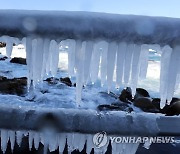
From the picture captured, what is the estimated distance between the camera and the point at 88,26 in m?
1.65

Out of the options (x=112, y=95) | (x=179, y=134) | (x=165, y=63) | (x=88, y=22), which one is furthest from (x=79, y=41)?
(x=112, y=95)

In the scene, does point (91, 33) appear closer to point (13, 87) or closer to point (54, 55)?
point (54, 55)

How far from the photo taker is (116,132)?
2.84 meters

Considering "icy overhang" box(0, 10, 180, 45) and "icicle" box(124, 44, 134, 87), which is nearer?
"icy overhang" box(0, 10, 180, 45)

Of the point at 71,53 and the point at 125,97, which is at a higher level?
the point at 71,53

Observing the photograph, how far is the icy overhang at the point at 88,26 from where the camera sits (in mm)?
1636

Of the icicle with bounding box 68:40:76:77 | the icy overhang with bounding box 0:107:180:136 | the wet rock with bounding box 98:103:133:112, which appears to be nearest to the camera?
the icicle with bounding box 68:40:76:77

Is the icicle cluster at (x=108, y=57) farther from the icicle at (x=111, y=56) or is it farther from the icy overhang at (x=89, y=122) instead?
the icy overhang at (x=89, y=122)

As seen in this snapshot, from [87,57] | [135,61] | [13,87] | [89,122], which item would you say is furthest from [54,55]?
[13,87]

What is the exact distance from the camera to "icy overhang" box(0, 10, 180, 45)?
1.64 meters

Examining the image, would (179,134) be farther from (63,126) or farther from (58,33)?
(58,33)

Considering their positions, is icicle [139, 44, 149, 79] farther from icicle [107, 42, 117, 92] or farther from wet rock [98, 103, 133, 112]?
wet rock [98, 103, 133, 112]

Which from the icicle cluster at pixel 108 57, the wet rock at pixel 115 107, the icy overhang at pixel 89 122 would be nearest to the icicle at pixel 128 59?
the icicle cluster at pixel 108 57

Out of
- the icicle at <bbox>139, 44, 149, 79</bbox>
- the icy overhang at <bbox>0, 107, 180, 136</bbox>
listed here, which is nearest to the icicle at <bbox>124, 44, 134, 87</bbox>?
the icicle at <bbox>139, 44, 149, 79</bbox>
